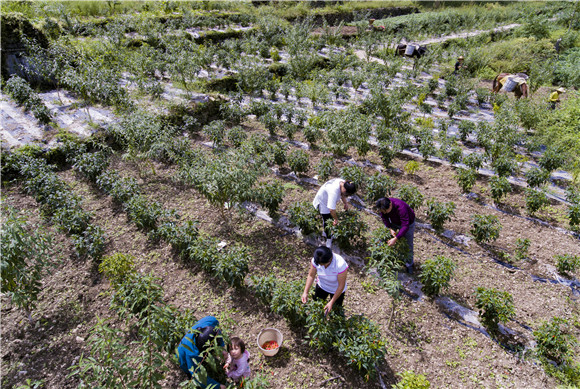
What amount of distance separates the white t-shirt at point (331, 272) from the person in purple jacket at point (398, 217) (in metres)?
1.31

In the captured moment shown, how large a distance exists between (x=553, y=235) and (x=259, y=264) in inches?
230

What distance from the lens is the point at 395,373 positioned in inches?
162

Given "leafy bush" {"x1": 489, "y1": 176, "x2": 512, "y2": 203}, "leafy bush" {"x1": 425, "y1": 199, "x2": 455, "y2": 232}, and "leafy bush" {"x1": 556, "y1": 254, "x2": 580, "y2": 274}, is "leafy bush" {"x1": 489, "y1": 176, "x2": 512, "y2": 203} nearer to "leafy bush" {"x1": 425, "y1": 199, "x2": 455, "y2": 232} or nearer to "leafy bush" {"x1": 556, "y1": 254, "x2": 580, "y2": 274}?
"leafy bush" {"x1": 425, "y1": 199, "x2": 455, "y2": 232}

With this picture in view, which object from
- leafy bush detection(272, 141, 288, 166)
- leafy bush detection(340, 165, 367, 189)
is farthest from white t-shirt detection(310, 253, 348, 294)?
leafy bush detection(272, 141, 288, 166)

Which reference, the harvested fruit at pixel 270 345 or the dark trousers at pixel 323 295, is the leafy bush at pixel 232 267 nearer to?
the harvested fruit at pixel 270 345

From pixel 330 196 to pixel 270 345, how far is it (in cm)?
241

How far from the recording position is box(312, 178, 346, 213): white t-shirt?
5203mm

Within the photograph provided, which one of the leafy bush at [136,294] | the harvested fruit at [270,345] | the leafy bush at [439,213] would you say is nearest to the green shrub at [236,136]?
A: the leafy bush at [136,294]

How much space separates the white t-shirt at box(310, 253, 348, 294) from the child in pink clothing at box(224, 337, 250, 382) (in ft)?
4.07

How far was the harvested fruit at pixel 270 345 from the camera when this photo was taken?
4.27 meters

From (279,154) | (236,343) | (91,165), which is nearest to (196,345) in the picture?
(236,343)

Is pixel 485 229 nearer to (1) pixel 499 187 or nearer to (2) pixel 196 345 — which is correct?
(1) pixel 499 187

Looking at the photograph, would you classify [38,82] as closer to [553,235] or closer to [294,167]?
[294,167]

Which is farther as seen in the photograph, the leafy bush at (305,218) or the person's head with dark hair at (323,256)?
the leafy bush at (305,218)
